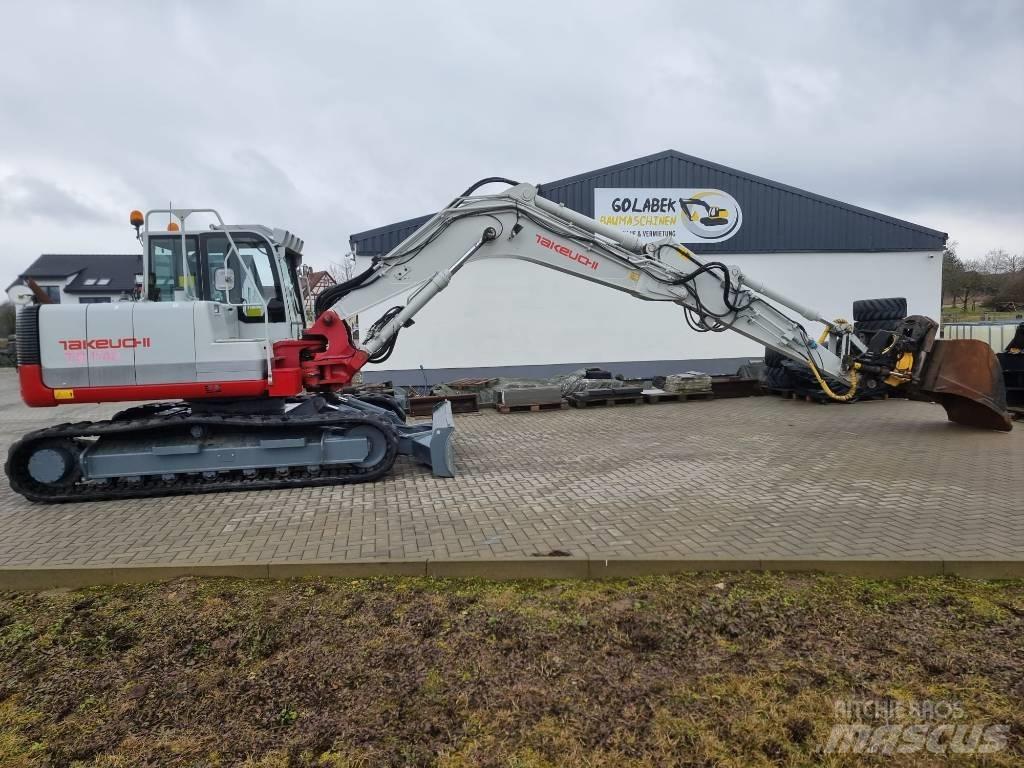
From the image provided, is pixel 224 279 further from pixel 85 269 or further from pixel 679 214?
pixel 85 269

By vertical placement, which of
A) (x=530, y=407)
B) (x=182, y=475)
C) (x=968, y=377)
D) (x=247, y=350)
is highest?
(x=247, y=350)

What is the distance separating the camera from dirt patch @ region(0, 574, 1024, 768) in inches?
118

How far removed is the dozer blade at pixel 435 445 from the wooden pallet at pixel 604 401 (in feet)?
19.5

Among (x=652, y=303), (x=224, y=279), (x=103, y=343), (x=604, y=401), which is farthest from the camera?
(x=652, y=303)

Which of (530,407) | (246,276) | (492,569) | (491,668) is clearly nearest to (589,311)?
(530,407)

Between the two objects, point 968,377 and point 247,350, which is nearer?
point 247,350

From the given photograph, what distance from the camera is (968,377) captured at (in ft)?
31.6

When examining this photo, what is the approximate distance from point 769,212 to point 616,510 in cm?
1480

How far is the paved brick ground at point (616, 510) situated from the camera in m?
5.33

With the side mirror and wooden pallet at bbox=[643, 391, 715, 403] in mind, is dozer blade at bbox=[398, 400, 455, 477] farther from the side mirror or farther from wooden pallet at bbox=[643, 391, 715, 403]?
wooden pallet at bbox=[643, 391, 715, 403]

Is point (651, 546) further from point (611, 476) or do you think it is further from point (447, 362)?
point (447, 362)

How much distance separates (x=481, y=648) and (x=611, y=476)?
4.29m

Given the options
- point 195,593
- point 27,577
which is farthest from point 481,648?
point 27,577

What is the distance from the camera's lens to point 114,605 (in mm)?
4625
